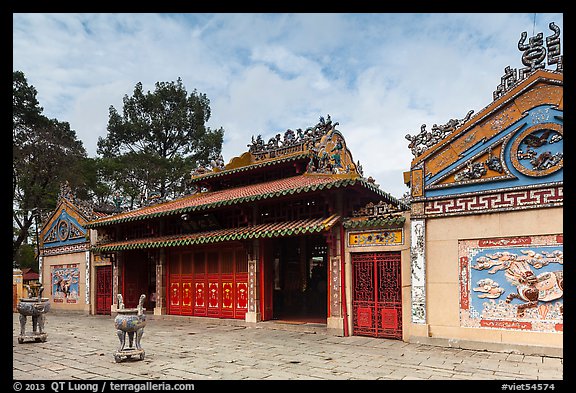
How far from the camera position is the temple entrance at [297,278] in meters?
13.9

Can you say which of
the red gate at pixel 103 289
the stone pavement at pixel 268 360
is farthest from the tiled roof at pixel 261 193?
the stone pavement at pixel 268 360

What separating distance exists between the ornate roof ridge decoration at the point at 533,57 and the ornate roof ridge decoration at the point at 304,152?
4.29 meters

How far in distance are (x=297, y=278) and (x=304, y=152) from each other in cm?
407

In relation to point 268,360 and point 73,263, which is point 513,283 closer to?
point 268,360

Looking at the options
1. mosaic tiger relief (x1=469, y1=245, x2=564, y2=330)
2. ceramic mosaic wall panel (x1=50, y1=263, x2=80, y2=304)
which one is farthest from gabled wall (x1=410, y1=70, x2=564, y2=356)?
ceramic mosaic wall panel (x1=50, y1=263, x2=80, y2=304)

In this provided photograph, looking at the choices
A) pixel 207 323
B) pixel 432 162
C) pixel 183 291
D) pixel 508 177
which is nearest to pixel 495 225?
pixel 508 177

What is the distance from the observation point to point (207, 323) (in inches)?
516

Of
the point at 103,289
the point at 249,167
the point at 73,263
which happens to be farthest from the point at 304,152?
the point at 73,263

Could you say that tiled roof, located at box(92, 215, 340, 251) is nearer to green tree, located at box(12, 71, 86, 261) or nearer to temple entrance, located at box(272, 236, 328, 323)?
temple entrance, located at box(272, 236, 328, 323)

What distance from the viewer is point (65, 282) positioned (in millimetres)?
18547

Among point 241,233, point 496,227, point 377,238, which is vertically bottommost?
point 377,238

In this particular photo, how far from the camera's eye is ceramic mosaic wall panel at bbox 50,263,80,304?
18.1 meters

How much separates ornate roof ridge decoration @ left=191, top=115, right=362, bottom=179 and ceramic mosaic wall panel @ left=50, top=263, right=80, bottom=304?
7.31 metres
